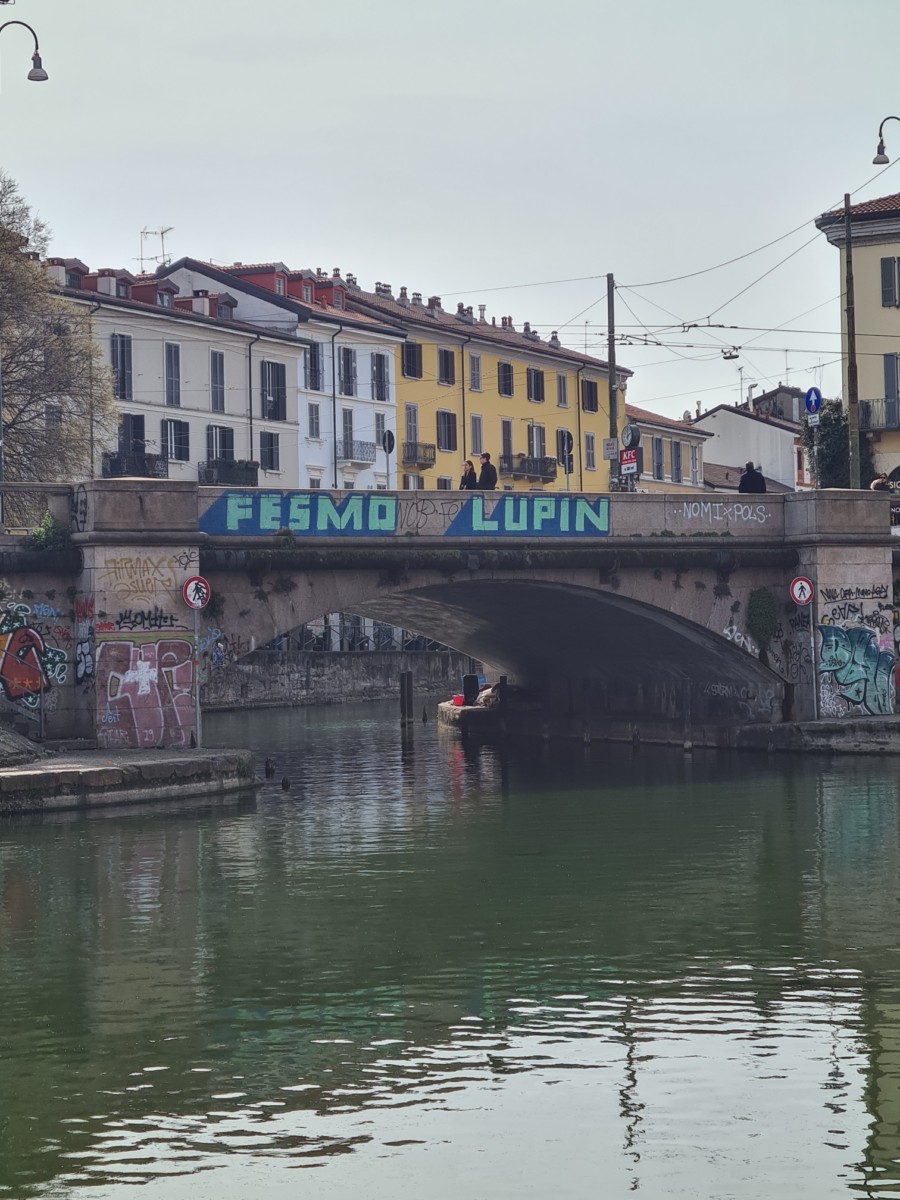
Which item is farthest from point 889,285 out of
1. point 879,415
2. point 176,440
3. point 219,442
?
point 176,440

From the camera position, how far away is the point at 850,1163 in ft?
43.5

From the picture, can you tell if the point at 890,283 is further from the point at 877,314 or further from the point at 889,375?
the point at 889,375

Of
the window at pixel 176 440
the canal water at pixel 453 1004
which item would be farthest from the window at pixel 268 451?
the canal water at pixel 453 1004

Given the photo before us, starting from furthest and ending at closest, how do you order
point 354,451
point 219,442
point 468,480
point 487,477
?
point 354,451 → point 219,442 → point 468,480 → point 487,477

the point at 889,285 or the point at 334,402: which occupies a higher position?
the point at 889,285

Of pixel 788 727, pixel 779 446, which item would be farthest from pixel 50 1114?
pixel 779 446

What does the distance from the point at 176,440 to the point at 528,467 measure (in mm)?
23532

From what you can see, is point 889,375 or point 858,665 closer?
point 858,665

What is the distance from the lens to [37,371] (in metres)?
54.1

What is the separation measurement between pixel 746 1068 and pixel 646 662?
33547mm

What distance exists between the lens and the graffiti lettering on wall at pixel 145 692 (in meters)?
35.9

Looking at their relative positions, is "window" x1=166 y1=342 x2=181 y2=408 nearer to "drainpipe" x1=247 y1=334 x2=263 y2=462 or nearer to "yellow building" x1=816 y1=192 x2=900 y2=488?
"drainpipe" x1=247 y1=334 x2=263 y2=462

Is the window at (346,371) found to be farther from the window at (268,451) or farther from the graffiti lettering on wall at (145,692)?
the graffiti lettering on wall at (145,692)

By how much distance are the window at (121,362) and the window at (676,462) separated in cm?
4197
